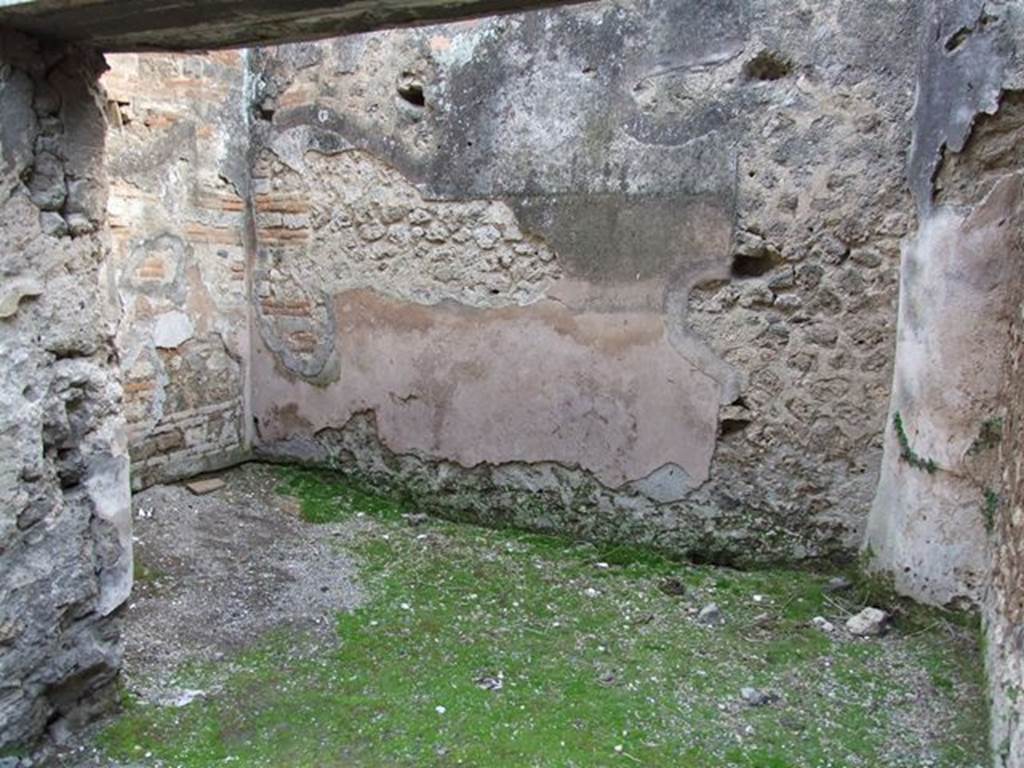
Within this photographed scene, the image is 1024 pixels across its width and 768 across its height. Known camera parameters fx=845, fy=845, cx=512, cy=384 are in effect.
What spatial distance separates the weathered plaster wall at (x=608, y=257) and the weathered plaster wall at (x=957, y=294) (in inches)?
9.6

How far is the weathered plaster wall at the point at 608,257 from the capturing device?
341 cm

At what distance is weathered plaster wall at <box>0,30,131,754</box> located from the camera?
209 centimetres

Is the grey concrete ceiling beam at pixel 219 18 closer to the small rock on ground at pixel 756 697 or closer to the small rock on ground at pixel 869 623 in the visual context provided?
the small rock on ground at pixel 756 697

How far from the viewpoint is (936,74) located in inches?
118

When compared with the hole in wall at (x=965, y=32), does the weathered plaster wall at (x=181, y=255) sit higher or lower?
lower

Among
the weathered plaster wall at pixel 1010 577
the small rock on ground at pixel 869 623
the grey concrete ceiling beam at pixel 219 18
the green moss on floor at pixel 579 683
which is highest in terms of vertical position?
the grey concrete ceiling beam at pixel 219 18

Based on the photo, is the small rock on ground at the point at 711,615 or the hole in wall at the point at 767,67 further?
the hole in wall at the point at 767,67

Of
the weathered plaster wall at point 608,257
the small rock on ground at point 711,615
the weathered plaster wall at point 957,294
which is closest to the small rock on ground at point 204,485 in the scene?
the weathered plaster wall at point 608,257

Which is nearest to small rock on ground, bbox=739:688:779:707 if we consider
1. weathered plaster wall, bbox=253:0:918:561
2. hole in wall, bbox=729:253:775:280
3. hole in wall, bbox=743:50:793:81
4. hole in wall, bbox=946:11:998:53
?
weathered plaster wall, bbox=253:0:918:561

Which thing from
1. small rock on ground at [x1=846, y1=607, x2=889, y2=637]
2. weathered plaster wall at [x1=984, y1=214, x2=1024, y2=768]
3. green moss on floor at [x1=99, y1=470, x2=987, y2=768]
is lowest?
green moss on floor at [x1=99, y1=470, x2=987, y2=768]

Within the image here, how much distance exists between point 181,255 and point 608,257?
2204mm

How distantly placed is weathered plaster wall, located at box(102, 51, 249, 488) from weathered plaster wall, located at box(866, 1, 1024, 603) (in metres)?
3.40

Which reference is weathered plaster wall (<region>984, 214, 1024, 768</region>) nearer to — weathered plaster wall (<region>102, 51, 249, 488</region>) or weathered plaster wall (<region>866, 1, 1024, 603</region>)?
weathered plaster wall (<region>866, 1, 1024, 603</region>)

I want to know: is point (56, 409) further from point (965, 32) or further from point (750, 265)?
point (965, 32)
